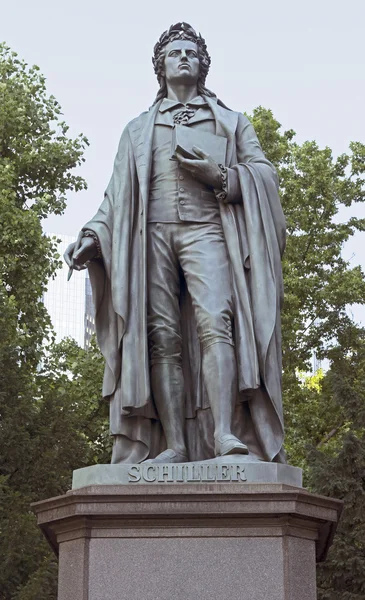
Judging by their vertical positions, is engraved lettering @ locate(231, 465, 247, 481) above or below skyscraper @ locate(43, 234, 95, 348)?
below

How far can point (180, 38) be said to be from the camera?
10.7m

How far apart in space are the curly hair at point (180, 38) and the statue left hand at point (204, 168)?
0.98m

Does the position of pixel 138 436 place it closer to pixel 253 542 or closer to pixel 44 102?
pixel 253 542

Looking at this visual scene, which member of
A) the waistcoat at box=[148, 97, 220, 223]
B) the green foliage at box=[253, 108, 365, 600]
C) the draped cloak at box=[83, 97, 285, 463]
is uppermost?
the green foliage at box=[253, 108, 365, 600]

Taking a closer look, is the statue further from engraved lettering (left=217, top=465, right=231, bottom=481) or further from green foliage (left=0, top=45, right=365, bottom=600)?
green foliage (left=0, top=45, right=365, bottom=600)

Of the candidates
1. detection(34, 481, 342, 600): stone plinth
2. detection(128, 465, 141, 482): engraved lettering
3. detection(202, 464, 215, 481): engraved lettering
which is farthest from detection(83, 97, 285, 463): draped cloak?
detection(34, 481, 342, 600): stone plinth

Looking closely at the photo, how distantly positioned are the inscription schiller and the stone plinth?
0.55 ft

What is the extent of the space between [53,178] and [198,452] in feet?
65.7

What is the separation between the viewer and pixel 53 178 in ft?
95.0

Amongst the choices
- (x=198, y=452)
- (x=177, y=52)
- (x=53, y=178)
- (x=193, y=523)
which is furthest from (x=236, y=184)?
(x=53, y=178)

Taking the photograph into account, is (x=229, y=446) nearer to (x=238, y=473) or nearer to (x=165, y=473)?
(x=238, y=473)

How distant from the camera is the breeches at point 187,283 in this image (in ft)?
31.4

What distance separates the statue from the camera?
945 centimetres

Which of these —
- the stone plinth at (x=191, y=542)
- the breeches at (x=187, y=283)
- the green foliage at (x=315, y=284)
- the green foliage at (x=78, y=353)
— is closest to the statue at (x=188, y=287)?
the breeches at (x=187, y=283)
